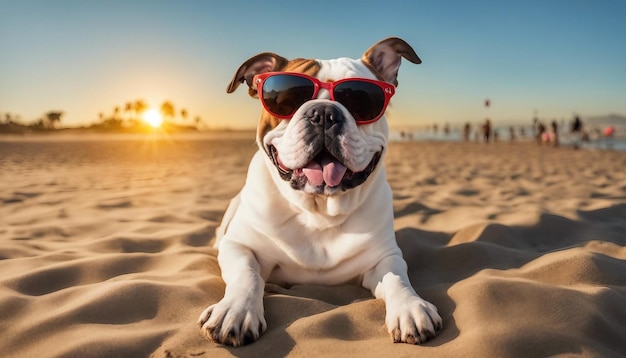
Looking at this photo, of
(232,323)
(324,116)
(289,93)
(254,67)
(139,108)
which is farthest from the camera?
(139,108)

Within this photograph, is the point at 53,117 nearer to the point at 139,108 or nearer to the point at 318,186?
the point at 139,108

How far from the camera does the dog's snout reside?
7.89ft

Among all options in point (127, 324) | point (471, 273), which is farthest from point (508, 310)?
point (127, 324)

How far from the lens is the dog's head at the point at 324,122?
241 cm

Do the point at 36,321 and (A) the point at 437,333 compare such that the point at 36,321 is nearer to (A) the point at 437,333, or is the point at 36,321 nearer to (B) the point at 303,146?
(B) the point at 303,146

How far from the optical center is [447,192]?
6.16 metres

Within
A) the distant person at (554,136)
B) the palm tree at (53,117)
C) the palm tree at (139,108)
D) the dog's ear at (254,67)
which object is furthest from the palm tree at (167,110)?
the dog's ear at (254,67)

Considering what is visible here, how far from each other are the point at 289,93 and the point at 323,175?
50 cm

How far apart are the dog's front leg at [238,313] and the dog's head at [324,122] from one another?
542 millimetres

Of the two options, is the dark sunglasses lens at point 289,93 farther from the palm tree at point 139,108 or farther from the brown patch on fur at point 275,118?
the palm tree at point 139,108

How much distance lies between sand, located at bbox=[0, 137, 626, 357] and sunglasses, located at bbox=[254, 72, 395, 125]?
99cm

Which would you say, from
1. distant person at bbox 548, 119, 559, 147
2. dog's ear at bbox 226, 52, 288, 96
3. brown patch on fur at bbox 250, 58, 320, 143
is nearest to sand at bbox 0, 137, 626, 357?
brown patch on fur at bbox 250, 58, 320, 143

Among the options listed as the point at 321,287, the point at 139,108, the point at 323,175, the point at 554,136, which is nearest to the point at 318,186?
the point at 323,175

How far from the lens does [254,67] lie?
2945 millimetres
